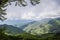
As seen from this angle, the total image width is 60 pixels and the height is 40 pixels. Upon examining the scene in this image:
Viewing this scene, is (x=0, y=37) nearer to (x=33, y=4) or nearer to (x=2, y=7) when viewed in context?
(x=2, y=7)

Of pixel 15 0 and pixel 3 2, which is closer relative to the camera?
pixel 3 2

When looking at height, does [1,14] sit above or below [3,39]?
above

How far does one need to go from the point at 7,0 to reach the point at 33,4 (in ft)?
18.1

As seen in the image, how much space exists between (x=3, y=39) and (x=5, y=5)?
24.5ft

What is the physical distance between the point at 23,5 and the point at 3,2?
15.1 feet

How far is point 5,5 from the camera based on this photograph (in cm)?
3088

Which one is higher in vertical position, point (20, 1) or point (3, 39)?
point (20, 1)

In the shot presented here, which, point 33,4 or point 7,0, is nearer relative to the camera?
point 7,0

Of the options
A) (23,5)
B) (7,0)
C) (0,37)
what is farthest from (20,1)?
(0,37)

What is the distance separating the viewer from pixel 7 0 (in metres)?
30.4

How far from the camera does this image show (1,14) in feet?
102

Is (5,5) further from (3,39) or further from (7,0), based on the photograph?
(3,39)

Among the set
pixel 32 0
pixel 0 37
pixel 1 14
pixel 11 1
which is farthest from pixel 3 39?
pixel 32 0

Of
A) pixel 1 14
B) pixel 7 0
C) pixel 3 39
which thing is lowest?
pixel 3 39
